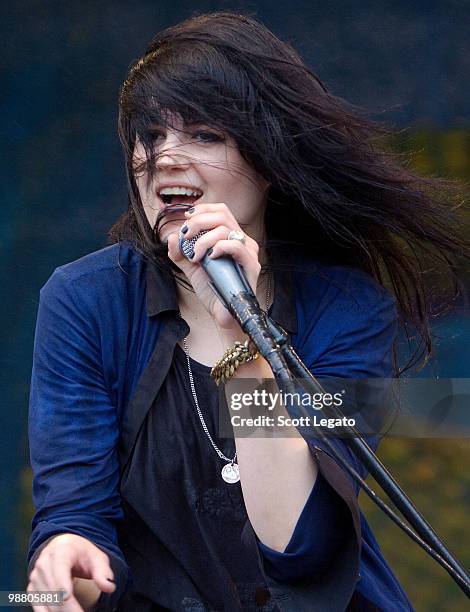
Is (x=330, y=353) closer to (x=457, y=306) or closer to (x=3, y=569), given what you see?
(x=457, y=306)

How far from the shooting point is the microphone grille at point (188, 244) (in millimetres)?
1272

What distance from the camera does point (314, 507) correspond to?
1.46m

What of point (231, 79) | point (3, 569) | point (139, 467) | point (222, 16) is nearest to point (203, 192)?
point (231, 79)

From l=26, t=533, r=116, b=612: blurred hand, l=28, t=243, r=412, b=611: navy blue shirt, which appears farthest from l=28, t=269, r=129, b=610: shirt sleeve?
l=26, t=533, r=116, b=612: blurred hand

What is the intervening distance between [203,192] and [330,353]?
0.30 m

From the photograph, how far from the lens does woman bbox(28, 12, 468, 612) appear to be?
1.48m

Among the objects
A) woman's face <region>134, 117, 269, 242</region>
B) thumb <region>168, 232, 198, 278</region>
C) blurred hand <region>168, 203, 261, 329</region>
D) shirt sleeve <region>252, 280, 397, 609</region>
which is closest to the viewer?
blurred hand <region>168, 203, 261, 329</region>

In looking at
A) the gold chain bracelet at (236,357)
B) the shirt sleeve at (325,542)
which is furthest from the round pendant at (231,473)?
the gold chain bracelet at (236,357)

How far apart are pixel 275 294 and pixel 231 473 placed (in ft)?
0.95

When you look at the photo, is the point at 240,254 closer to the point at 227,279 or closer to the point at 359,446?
the point at 227,279

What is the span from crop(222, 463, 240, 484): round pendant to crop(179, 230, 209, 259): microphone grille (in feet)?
1.36

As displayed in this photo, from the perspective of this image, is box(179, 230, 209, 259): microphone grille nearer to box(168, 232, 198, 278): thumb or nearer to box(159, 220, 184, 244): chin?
box(168, 232, 198, 278): thumb

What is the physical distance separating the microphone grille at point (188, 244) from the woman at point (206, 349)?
19 cm

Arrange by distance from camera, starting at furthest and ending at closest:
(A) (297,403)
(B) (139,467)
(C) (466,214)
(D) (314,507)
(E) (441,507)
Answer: (E) (441,507), (C) (466,214), (B) (139,467), (D) (314,507), (A) (297,403)
